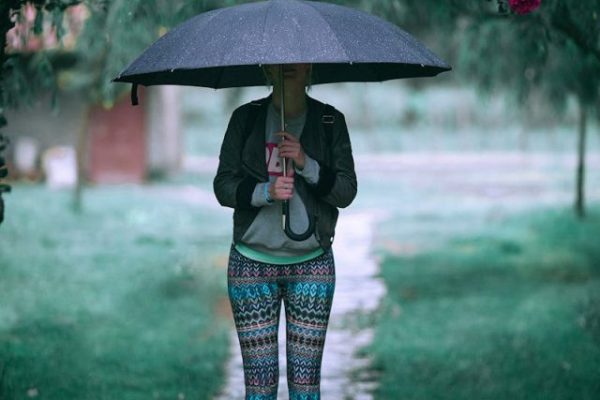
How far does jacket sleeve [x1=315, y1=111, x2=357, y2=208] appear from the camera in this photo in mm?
4188

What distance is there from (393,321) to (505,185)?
17.0 m

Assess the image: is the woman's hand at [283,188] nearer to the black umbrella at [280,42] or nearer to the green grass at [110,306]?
the black umbrella at [280,42]

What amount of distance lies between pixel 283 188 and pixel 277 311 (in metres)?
0.58

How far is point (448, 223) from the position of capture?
17.7 m

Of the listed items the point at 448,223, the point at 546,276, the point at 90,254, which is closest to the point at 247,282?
the point at 546,276

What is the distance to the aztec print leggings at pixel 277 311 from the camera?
166 inches

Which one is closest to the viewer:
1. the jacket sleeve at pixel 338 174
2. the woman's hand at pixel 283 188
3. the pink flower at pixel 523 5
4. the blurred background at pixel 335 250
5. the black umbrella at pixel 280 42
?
the black umbrella at pixel 280 42

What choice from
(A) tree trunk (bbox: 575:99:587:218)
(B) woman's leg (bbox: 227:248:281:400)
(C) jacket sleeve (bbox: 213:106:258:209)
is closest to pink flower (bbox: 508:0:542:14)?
(C) jacket sleeve (bbox: 213:106:258:209)

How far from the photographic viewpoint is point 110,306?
31.2 feet

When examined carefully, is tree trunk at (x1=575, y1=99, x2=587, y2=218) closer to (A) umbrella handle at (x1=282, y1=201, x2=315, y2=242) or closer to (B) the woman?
(B) the woman

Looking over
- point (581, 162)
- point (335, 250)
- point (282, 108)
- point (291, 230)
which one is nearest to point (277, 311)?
point (291, 230)

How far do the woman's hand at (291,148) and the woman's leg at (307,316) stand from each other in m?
0.45

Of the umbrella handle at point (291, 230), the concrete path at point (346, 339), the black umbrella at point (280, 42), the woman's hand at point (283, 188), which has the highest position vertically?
the black umbrella at point (280, 42)

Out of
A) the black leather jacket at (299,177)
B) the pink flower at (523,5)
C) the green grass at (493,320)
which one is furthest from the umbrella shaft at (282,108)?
the green grass at (493,320)
